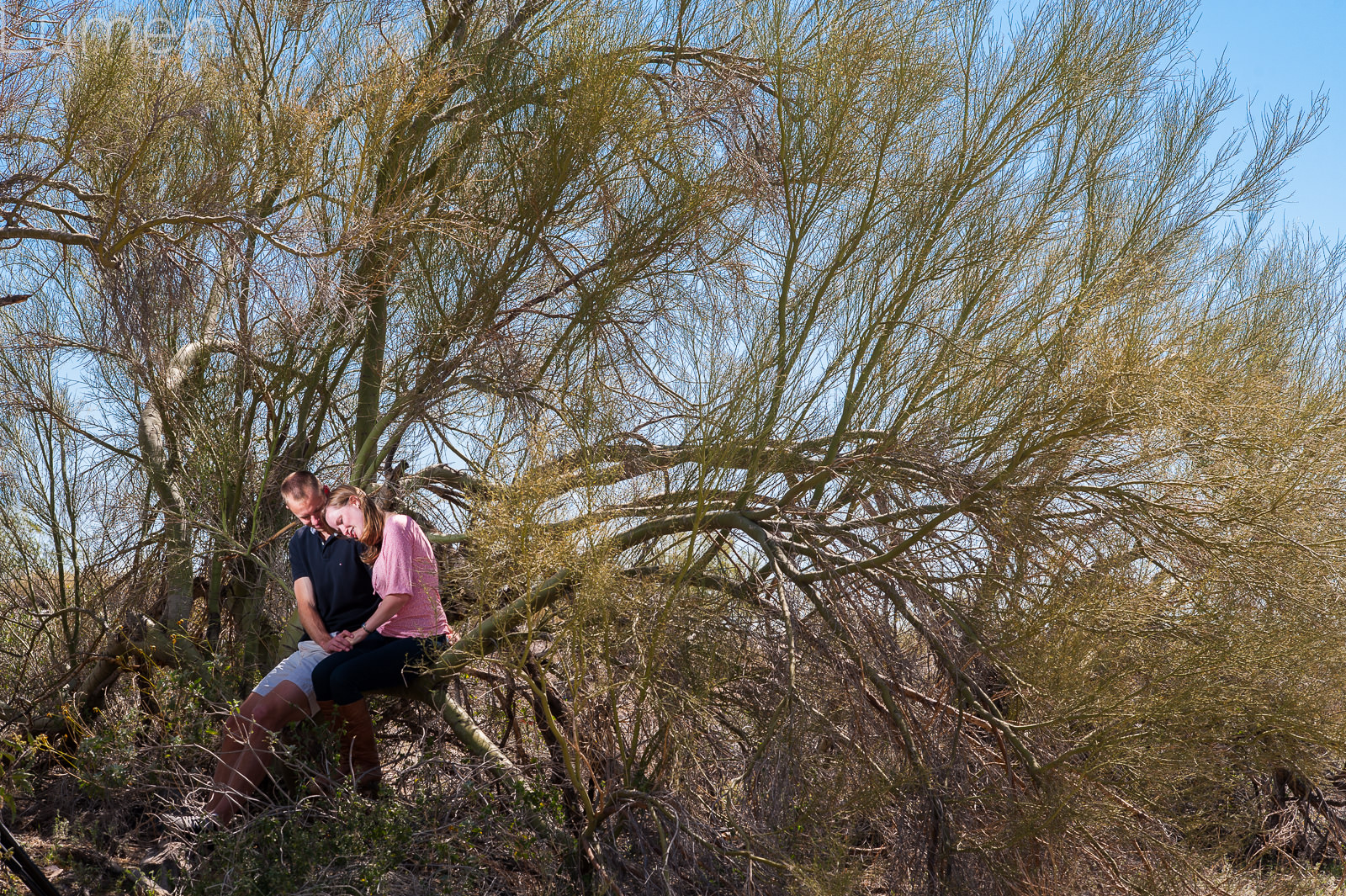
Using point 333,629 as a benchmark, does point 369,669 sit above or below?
below

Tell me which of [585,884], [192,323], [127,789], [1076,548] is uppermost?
[192,323]

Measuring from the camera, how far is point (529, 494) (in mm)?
4316

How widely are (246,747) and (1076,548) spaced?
13.5 ft

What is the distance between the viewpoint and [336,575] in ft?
16.1

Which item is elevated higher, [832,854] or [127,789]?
[127,789]

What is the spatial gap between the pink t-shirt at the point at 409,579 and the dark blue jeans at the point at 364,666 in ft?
0.17

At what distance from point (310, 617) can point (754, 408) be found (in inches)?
92.4

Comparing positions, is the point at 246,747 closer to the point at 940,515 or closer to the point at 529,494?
the point at 529,494

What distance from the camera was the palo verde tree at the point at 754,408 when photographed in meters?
4.73

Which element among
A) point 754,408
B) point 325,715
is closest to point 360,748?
point 325,715

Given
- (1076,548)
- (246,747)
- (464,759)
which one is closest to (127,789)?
(246,747)

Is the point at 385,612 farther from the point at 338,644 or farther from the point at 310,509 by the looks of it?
the point at 310,509

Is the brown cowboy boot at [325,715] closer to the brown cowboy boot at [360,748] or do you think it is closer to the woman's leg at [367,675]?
the brown cowboy boot at [360,748]

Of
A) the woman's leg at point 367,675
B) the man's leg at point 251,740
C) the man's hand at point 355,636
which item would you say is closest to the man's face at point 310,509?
the man's hand at point 355,636
